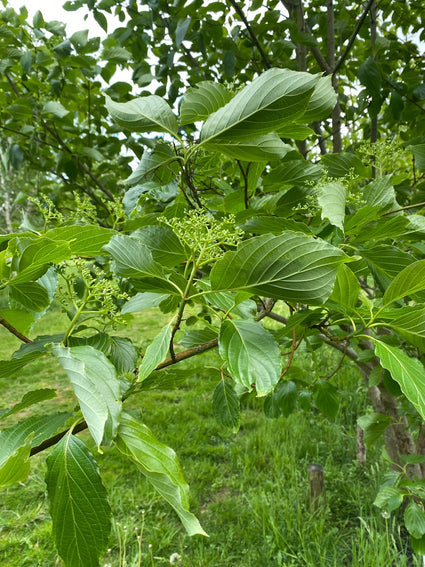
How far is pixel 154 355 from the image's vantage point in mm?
606

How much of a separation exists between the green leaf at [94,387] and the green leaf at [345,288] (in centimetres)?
39

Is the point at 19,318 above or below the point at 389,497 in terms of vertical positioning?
above

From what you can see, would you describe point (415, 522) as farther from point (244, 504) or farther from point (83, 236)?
point (83, 236)

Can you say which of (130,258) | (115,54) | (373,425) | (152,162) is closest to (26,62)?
(115,54)

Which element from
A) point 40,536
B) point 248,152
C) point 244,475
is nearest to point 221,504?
point 244,475

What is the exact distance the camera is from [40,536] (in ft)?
7.61

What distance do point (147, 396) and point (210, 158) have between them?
3.73m

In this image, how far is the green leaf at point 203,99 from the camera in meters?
0.70

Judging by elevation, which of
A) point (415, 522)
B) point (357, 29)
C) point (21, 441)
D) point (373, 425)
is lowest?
point (415, 522)

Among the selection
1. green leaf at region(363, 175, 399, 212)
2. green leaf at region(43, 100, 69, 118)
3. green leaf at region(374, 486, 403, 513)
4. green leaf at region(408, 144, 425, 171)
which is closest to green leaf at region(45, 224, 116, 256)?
green leaf at region(363, 175, 399, 212)

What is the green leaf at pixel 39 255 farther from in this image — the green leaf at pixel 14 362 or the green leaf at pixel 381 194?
the green leaf at pixel 381 194

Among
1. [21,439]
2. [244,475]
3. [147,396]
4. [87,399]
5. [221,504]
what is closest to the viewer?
[87,399]

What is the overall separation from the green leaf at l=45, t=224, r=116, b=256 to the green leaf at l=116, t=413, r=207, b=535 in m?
0.27

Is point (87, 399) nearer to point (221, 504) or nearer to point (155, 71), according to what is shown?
point (155, 71)
